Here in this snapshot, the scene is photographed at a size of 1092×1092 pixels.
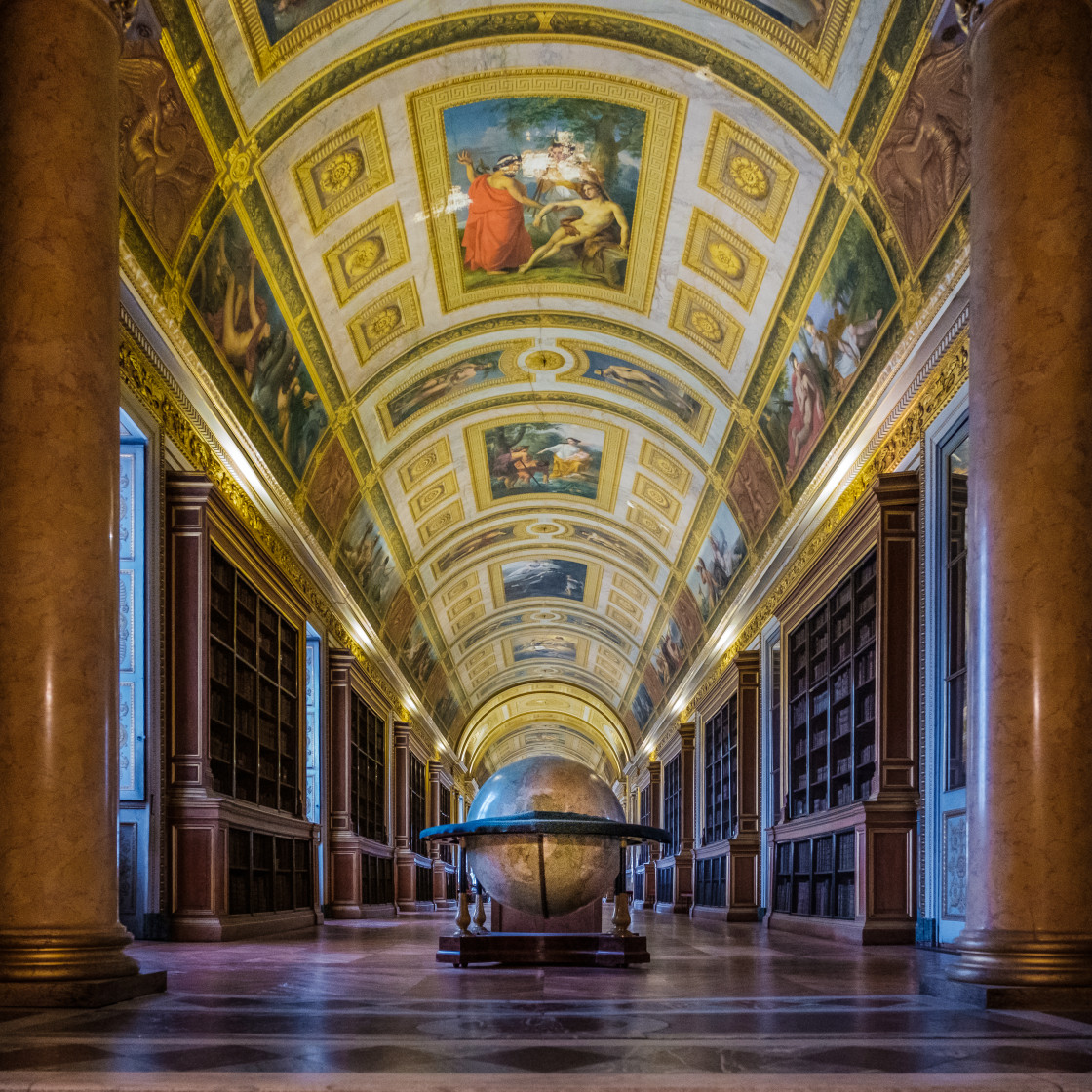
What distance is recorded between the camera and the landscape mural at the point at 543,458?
24188 mm

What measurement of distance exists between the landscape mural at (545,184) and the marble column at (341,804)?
7.80 m

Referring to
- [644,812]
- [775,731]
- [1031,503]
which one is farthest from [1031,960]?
[644,812]

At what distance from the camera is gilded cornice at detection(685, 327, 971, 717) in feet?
38.5

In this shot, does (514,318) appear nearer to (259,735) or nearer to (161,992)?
(259,735)

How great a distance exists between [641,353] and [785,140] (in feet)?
22.5

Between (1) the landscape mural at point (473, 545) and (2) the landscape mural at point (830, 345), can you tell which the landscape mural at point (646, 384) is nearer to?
(2) the landscape mural at point (830, 345)

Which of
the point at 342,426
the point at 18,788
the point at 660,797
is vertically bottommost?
the point at 660,797

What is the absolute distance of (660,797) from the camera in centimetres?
3688

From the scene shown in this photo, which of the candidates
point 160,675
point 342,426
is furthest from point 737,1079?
point 342,426

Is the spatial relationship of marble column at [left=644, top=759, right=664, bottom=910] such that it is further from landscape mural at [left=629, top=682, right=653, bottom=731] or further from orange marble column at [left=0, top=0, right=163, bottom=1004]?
orange marble column at [left=0, top=0, right=163, bottom=1004]

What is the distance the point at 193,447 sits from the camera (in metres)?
13.7

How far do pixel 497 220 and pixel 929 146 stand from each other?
6736 millimetres

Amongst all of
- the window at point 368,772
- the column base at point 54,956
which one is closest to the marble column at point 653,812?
the window at point 368,772

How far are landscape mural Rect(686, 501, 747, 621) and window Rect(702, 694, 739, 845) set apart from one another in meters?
2.30
